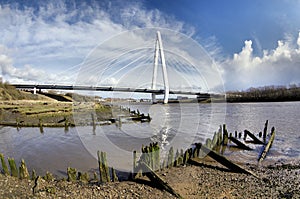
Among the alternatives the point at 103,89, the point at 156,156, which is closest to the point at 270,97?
the point at 103,89

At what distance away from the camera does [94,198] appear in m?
6.96

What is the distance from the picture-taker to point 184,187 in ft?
26.8

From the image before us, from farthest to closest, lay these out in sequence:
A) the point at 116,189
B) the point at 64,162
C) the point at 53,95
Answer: the point at 53,95
the point at 64,162
the point at 116,189

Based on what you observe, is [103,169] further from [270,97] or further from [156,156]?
[270,97]

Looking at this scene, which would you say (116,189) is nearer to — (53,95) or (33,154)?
(33,154)

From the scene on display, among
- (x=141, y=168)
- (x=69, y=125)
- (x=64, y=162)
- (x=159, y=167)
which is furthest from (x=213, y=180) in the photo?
(x=69, y=125)

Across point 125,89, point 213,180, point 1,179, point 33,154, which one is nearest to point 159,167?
point 213,180

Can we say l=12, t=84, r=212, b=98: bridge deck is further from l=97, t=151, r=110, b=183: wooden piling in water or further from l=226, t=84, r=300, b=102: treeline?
l=226, t=84, r=300, b=102: treeline

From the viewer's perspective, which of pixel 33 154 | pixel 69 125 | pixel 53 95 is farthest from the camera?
pixel 53 95

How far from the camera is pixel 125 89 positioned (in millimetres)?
49406

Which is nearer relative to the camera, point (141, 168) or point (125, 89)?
point (141, 168)

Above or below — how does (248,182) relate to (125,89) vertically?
below

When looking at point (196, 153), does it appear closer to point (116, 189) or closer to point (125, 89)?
point (116, 189)

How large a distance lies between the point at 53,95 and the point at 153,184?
84217 mm
